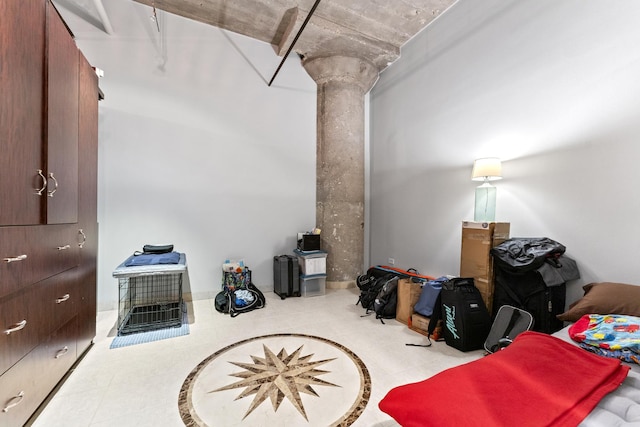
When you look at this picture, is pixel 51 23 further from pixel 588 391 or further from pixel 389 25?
pixel 389 25

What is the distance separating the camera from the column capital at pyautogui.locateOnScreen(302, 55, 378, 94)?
14.6 ft

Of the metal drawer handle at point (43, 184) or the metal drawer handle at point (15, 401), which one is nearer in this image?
the metal drawer handle at point (15, 401)

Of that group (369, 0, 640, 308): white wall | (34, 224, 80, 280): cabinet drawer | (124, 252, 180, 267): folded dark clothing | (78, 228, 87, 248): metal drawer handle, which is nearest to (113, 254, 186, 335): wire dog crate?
(124, 252, 180, 267): folded dark clothing

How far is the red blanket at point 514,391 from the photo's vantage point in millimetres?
1052

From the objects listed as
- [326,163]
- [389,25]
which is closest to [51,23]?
[326,163]

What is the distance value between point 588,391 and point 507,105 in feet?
9.59

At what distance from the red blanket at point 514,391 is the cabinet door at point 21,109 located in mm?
2235

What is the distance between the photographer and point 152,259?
3006 millimetres

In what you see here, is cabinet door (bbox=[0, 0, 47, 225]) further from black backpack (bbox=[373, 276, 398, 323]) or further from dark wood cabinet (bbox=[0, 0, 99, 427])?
black backpack (bbox=[373, 276, 398, 323])

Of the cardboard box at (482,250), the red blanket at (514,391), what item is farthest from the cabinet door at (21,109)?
the cardboard box at (482,250)

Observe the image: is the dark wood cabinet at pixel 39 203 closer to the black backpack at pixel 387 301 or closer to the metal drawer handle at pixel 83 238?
the metal drawer handle at pixel 83 238

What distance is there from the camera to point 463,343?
8.18 feet

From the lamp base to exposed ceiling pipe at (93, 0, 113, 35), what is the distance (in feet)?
16.8

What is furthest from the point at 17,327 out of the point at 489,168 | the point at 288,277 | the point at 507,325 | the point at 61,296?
the point at 489,168
